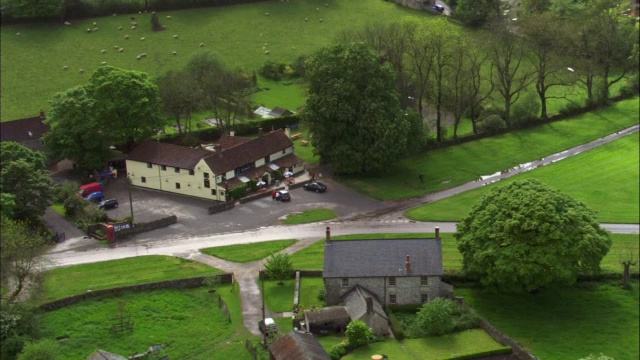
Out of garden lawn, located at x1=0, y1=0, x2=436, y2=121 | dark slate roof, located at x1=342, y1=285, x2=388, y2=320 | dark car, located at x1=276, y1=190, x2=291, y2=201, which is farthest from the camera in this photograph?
garden lawn, located at x1=0, y1=0, x2=436, y2=121

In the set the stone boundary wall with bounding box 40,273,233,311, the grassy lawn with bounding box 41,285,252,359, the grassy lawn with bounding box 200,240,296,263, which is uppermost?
the grassy lawn with bounding box 200,240,296,263

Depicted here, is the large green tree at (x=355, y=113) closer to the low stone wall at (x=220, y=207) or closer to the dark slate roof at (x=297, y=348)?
the low stone wall at (x=220, y=207)

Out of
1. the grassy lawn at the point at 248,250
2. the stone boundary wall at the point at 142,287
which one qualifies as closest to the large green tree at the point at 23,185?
the stone boundary wall at the point at 142,287

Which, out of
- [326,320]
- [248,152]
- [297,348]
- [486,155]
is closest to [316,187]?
[248,152]

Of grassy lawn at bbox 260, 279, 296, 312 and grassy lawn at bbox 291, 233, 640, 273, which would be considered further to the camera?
grassy lawn at bbox 291, 233, 640, 273

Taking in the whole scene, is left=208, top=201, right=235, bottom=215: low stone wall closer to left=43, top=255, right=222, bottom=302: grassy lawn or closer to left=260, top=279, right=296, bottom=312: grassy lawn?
left=43, top=255, right=222, bottom=302: grassy lawn

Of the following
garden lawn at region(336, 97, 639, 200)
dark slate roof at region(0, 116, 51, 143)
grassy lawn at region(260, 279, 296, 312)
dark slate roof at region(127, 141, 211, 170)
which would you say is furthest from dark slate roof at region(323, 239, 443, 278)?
dark slate roof at region(0, 116, 51, 143)
